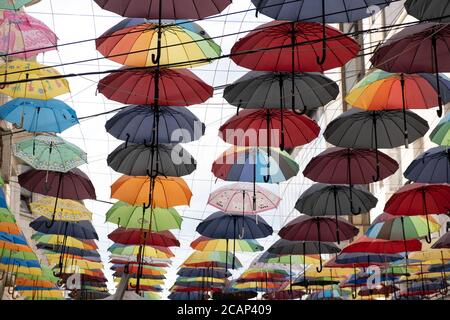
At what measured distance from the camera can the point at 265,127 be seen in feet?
34.0

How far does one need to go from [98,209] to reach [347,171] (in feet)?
50.0

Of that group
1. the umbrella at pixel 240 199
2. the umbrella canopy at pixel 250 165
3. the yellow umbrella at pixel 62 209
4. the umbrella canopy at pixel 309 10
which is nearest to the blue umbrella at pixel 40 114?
the umbrella canopy at pixel 250 165

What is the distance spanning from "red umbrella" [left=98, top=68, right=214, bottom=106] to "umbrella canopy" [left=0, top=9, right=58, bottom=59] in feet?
3.32

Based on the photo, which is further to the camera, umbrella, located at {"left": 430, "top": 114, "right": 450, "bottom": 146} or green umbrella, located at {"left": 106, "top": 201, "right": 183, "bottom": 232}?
green umbrella, located at {"left": 106, "top": 201, "right": 183, "bottom": 232}

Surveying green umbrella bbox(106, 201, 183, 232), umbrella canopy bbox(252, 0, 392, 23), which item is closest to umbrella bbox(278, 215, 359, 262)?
green umbrella bbox(106, 201, 183, 232)

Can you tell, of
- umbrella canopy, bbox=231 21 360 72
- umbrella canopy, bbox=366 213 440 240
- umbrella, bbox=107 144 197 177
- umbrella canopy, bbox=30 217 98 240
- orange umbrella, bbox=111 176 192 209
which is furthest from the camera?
umbrella canopy, bbox=30 217 98 240

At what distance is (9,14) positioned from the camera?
9852mm

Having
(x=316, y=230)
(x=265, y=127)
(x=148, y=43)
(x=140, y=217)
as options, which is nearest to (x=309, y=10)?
(x=148, y=43)

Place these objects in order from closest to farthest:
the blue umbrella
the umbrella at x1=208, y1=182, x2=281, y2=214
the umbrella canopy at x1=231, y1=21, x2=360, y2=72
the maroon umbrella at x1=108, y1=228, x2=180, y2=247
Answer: the umbrella canopy at x1=231, y1=21, x2=360, y2=72
the blue umbrella
the umbrella at x1=208, y1=182, x2=281, y2=214
the maroon umbrella at x1=108, y1=228, x2=180, y2=247

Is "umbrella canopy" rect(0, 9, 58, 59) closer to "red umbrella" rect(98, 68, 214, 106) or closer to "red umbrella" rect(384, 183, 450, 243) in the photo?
"red umbrella" rect(98, 68, 214, 106)

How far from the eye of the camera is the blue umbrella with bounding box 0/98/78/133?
35.9 ft

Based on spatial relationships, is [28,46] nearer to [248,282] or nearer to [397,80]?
[397,80]

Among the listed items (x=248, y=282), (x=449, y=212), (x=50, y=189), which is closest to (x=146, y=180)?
(x=50, y=189)

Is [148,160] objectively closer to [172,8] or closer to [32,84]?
[32,84]
